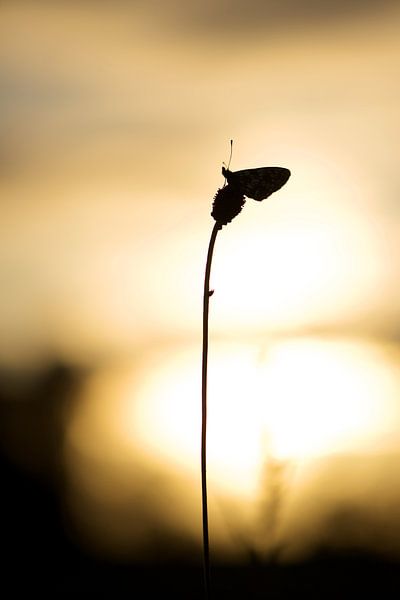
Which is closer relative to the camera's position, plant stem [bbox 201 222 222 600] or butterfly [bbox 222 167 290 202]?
plant stem [bbox 201 222 222 600]

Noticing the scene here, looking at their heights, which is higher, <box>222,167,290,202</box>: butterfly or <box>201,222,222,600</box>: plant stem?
<box>222,167,290,202</box>: butterfly

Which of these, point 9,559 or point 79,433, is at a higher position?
point 79,433

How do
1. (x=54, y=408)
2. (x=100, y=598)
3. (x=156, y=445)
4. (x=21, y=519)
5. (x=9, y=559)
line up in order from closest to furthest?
(x=100, y=598), (x=9, y=559), (x=21, y=519), (x=156, y=445), (x=54, y=408)

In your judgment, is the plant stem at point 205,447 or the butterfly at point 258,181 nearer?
the plant stem at point 205,447

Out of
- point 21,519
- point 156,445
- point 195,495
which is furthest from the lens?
point 156,445

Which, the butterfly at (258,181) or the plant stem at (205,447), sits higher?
the butterfly at (258,181)

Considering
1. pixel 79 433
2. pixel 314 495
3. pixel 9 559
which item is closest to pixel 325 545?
pixel 314 495

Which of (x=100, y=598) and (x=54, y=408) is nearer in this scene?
(x=100, y=598)

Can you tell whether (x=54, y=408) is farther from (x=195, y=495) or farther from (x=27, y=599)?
(x=27, y=599)
